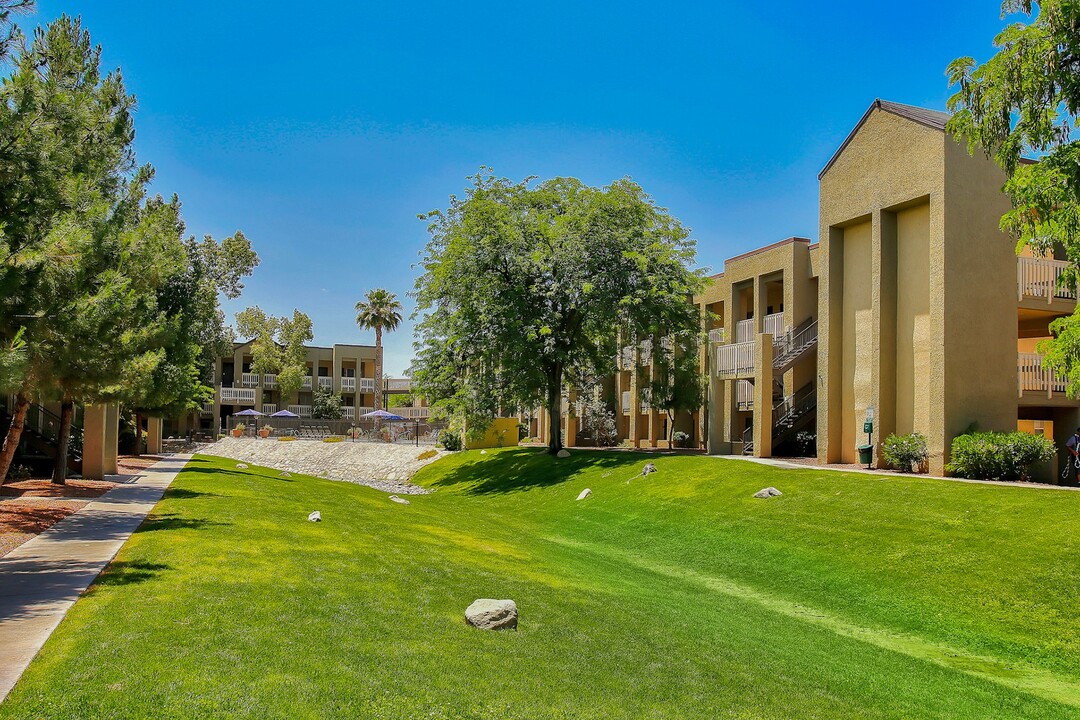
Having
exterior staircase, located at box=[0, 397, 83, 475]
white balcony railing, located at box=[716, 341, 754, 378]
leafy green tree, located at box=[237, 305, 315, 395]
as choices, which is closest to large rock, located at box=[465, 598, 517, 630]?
exterior staircase, located at box=[0, 397, 83, 475]

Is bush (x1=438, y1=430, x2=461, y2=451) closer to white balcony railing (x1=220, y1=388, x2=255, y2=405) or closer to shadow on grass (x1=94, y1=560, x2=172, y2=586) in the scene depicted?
white balcony railing (x1=220, y1=388, x2=255, y2=405)

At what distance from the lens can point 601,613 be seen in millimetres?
11477

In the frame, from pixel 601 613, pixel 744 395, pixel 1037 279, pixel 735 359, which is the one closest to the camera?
pixel 601 613

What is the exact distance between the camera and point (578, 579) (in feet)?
46.7

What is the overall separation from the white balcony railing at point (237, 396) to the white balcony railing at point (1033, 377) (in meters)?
64.4

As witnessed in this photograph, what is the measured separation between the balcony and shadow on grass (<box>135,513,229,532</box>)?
6116cm

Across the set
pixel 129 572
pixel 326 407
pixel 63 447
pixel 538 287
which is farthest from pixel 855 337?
pixel 326 407

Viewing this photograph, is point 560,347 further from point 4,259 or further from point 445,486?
point 4,259

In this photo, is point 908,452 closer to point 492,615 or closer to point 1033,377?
point 1033,377

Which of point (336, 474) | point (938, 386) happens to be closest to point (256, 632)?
point (938, 386)

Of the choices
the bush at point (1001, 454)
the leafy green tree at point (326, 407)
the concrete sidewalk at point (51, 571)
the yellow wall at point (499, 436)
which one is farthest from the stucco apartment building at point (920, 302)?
the leafy green tree at point (326, 407)

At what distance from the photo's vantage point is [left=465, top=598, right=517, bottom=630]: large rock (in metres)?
9.53

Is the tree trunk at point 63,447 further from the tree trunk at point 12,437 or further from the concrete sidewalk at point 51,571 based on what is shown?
the concrete sidewalk at point 51,571

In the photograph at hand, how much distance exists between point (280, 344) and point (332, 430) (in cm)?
1541
